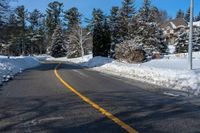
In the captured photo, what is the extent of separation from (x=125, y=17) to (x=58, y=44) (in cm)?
2989

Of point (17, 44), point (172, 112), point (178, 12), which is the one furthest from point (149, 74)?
point (178, 12)

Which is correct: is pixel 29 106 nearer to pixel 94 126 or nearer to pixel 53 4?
pixel 94 126

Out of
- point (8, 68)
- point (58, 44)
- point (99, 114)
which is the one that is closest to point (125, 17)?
point (58, 44)

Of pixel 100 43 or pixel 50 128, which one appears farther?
pixel 100 43

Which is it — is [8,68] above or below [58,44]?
below

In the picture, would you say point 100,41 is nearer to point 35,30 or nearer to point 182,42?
point 182,42

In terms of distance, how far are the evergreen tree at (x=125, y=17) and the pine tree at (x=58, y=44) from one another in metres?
26.9

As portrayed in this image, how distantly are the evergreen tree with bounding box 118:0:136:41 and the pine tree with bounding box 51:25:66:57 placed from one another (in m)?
26.9

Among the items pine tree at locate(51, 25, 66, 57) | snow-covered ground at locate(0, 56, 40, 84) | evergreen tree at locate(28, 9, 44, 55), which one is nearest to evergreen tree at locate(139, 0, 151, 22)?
snow-covered ground at locate(0, 56, 40, 84)

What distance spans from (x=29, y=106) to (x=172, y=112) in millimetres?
3829

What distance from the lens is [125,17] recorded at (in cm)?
6800

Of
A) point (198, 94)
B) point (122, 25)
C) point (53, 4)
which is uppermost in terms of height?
point (53, 4)

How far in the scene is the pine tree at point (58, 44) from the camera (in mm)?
90500

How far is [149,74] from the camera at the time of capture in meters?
17.6
